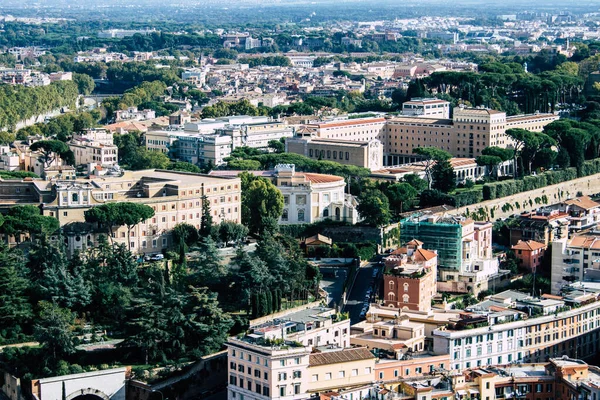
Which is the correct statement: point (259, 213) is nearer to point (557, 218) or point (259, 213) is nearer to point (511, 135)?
point (557, 218)

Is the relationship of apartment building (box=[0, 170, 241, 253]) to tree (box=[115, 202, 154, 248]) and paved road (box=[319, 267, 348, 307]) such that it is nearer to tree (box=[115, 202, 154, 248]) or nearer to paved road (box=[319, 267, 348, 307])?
tree (box=[115, 202, 154, 248])

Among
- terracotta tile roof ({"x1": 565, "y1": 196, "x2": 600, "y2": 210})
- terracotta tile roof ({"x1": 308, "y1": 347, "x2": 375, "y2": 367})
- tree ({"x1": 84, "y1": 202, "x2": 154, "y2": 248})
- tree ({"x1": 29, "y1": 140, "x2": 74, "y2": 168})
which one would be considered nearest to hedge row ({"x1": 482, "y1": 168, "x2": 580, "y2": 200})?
terracotta tile roof ({"x1": 565, "y1": 196, "x2": 600, "y2": 210})

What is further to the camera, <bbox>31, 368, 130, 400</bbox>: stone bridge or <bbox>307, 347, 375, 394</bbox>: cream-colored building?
<bbox>31, 368, 130, 400</bbox>: stone bridge

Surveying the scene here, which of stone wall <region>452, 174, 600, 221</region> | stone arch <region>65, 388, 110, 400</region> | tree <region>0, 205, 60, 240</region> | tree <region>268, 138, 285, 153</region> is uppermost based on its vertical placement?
tree <region>0, 205, 60, 240</region>

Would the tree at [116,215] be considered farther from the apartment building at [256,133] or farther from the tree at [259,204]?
the apartment building at [256,133]

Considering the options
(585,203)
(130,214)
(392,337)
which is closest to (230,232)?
(130,214)

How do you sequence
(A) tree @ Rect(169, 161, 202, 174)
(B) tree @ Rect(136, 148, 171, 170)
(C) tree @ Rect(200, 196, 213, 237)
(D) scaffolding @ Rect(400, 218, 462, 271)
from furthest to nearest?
(B) tree @ Rect(136, 148, 171, 170) → (A) tree @ Rect(169, 161, 202, 174) → (C) tree @ Rect(200, 196, 213, 237) → (D) scaffolding @ Rect(400, 218, 462, 271)

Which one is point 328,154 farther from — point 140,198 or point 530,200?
point 140,198
